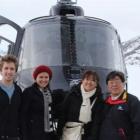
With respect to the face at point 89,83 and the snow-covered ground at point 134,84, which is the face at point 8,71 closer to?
the face at point 89,83

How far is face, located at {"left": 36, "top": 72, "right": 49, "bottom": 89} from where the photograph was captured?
5945 mm

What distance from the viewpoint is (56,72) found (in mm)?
7957

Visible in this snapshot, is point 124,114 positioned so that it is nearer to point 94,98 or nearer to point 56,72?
point 94,98

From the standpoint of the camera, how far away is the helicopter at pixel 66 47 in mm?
8195

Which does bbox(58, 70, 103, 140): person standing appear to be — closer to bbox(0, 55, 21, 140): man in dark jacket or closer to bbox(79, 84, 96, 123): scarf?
bbox(79, 84, 96, 123): scarf

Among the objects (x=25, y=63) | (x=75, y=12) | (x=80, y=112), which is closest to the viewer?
(x=80, y=112)

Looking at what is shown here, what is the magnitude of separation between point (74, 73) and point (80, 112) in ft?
6.31

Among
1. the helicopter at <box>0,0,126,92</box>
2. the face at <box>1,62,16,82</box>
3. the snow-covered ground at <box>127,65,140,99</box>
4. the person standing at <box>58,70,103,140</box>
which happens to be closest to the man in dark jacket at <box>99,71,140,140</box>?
the person standing at <box>58,70,103,140</box>

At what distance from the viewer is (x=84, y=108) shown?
5.97m

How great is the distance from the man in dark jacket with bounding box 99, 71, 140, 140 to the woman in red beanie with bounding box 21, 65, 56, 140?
65cm

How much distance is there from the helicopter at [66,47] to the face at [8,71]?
7.04ft

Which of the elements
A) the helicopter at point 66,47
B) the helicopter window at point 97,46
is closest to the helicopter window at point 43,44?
the helicopter at point 66,47

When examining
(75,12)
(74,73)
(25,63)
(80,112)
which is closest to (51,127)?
(80,112)

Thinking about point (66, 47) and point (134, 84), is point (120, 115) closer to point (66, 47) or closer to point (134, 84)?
point (66, 47)
